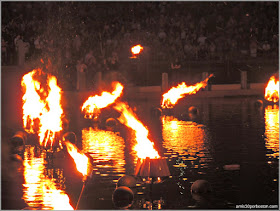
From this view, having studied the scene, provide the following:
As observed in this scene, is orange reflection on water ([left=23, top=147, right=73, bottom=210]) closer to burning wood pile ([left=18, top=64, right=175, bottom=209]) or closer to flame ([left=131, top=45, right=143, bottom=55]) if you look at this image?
burning wood pile ([left=18, top=64, right=175, bottom=209])

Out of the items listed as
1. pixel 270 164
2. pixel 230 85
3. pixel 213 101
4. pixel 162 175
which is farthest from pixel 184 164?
pixel 230 85

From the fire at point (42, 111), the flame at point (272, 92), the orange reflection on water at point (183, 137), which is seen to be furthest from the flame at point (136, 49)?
the fire at point (42, 111)

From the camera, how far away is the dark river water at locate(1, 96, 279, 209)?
12.3 meters

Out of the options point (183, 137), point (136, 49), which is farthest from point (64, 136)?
point (136, 49)

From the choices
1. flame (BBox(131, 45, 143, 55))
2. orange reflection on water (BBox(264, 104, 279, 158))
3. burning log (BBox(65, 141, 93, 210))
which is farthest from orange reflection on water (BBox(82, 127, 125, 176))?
flame (BBox(131, 45, 143, 55))

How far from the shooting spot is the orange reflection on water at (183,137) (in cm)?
1795

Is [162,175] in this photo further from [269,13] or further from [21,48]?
[269,13]

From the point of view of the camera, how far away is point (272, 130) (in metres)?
21.8

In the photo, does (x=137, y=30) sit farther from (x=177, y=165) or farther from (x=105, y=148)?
(x=177, y=165)

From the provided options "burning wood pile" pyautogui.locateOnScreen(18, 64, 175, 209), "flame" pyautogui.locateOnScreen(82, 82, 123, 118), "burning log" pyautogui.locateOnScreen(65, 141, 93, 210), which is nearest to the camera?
"burning wood pile" pyautogui.locateOnScreen(18, 64, 175, 209)

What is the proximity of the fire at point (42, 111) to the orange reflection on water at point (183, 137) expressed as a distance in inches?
109

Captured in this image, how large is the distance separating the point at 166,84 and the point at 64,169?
73.2 feet

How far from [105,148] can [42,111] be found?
4541mm

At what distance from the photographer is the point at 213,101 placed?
34000 mm
